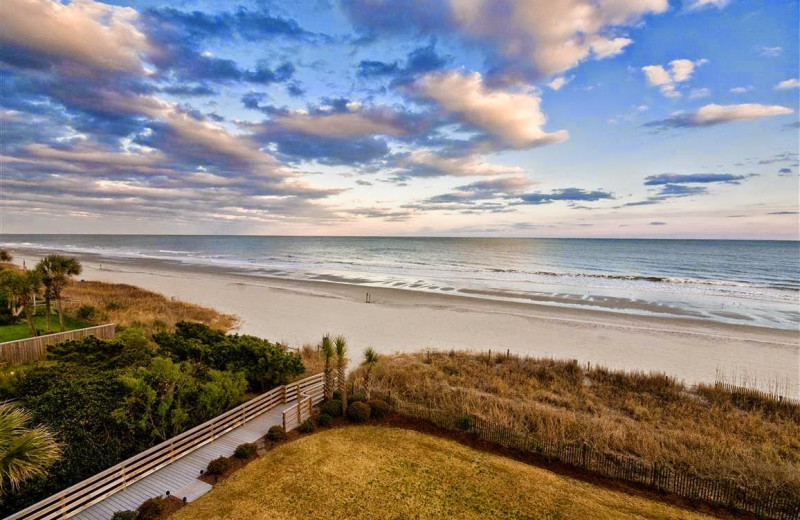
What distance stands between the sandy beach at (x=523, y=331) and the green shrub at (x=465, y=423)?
12624 mm

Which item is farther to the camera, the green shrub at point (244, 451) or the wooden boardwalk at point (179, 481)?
the green shrub at point (244, 451)

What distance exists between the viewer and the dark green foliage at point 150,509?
10.7m

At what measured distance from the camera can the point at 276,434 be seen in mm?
15141

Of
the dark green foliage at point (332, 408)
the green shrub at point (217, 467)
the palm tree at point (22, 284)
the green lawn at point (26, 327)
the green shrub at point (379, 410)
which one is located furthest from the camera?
the green lawn at point (26, 327)

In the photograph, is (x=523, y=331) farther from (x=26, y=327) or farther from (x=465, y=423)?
(x=26, y=327)

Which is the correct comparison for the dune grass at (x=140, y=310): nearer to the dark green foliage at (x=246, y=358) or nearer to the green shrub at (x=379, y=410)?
the dark green foliage at (x=246, y=358)

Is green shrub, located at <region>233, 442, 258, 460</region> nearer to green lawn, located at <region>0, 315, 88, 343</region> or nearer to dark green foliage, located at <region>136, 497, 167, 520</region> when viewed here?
dark green foliage, located at <region>136, 497, 167, 520</region>

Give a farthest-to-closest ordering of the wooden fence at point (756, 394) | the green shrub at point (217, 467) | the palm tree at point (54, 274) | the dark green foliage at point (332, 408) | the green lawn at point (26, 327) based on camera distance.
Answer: the green lawn at point (26, 327) < the palm tree at point (54, 274) < the wooden fence at point (756, 394) < the dark green foliage at point (332, 408) < the green shrub at point (217, 467)

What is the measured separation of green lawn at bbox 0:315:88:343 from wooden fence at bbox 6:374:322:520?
67.3 feet

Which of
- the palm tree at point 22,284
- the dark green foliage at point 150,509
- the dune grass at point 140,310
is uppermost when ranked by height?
the palm tree at point 22,284

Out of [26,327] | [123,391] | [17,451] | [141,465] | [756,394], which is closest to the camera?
[17,451]

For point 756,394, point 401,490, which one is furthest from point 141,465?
point 756,394

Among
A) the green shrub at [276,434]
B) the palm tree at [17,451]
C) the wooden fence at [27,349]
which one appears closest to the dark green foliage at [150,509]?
the palm tree at [17,451]

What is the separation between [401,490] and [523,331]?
2471cm
